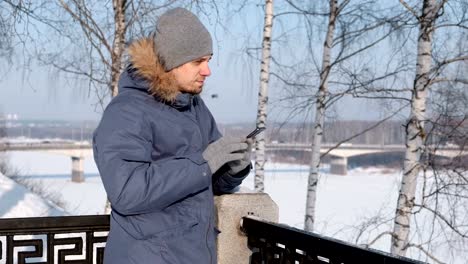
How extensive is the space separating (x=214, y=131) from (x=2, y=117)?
147ft

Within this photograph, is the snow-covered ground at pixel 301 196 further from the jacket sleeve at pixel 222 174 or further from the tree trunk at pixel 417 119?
the jacket sleeve at pixel 222 174

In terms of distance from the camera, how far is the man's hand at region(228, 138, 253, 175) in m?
1.94

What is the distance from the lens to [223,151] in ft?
5.94

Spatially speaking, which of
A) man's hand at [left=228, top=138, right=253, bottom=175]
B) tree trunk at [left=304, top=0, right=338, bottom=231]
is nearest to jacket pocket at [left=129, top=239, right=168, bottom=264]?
man's hand at [left=228, top=138, right=253, bottom=175]

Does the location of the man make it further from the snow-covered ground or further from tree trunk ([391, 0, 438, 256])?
the snow-covered ground

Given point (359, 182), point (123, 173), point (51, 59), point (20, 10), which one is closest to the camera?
point (123, 173)

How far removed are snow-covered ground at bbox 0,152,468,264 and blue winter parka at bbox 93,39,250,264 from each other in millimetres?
8682

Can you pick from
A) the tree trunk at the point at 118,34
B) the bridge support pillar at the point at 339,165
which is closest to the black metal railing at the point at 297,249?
the tree trunk at the point at 118,34

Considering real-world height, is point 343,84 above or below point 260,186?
above

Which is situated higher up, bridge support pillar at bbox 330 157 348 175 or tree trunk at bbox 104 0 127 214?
tree trunk at bbox 104 0 127 214

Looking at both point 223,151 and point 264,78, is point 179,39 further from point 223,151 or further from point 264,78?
point 264,78

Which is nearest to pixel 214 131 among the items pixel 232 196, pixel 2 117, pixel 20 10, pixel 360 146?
pixel 232 196

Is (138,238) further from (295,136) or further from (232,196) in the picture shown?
(295,136)

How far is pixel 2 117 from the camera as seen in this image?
43.4 meters
